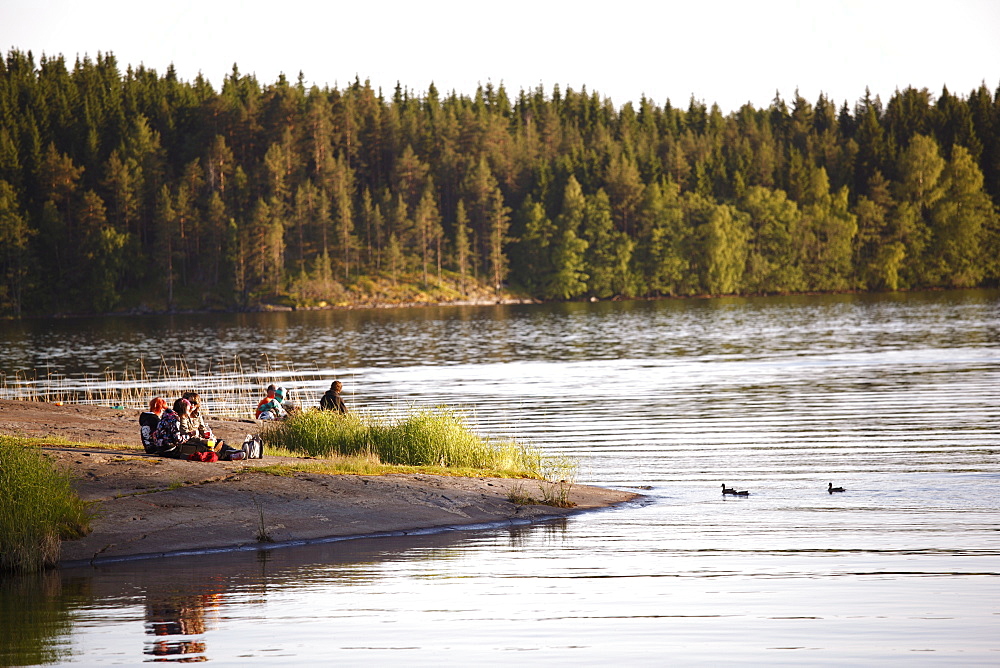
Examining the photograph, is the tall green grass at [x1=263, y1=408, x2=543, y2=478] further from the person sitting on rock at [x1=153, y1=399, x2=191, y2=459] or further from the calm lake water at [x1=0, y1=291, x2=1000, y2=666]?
the person sitting on rock at [x1=153, y1=399, x2=191, y2=459]

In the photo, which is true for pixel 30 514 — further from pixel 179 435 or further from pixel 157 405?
pixel 157 405

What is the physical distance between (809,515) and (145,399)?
30.9 m

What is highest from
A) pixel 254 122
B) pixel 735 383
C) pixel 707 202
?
pixel 254 122

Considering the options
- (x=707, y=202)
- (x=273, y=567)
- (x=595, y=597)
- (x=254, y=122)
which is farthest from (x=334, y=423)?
(x=707, y=202)

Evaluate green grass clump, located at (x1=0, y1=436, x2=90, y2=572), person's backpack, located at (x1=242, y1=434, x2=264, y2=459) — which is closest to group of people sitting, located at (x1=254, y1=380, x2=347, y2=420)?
person's backpack, located at (x1=242, y1=434, x2=264, y2=459)

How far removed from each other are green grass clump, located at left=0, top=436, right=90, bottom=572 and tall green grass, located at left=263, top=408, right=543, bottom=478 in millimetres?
7719

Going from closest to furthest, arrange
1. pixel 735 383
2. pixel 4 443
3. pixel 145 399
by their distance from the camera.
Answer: pixel 4 443 → pixel 145 399 → pixel 735 383

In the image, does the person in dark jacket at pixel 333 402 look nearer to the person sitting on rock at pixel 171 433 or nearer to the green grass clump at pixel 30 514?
the person sitting on rock at pixel 171 433

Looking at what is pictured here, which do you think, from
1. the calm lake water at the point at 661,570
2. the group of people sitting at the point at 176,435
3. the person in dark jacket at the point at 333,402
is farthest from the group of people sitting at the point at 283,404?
the group of people sitting at the point at 176,435

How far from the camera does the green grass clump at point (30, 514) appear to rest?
58.6ft

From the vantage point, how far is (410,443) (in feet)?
85.5

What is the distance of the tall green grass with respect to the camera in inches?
1019

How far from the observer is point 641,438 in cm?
3456

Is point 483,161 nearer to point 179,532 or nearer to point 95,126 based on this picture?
point 95,126
